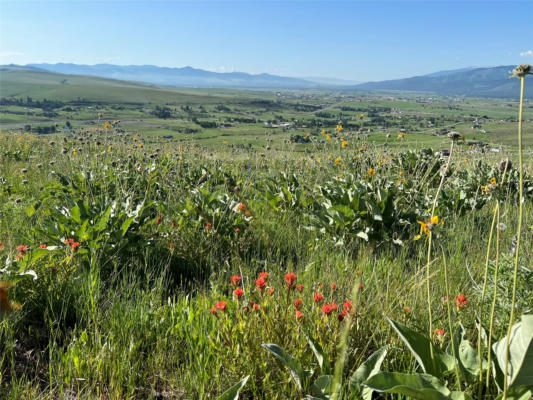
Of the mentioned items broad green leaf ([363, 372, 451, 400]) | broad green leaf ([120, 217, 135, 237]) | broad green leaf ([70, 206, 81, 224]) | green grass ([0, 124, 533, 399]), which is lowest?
green grass ([0, 124, 533, 399])

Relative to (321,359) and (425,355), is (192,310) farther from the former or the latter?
(425,355)

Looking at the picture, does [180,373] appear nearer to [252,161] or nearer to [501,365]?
[501,365]

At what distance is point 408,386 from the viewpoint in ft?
4.29

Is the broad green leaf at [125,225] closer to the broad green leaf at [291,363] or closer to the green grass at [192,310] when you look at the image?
the green grass at [192,310]

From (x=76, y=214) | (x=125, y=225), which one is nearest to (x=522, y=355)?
(x=125, y=225)

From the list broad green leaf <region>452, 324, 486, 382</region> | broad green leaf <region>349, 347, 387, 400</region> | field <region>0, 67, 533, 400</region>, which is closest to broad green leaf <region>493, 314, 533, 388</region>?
field <region>0, 67, 533, 400</region>

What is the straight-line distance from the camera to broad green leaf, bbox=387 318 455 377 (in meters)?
1.52

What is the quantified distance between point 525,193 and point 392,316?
14.6ft

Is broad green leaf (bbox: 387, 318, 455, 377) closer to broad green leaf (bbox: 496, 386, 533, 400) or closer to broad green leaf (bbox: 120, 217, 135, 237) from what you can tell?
broad green leaf (bbox: 496, 386, 533, 400)

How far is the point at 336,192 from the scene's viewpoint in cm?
397

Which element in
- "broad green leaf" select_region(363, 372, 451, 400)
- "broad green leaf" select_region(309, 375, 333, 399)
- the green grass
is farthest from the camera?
the green grass

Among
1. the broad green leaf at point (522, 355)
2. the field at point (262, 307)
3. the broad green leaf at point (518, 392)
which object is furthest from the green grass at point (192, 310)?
the broad green leaf at point (518, 392)

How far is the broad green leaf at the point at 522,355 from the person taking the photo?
138 cm

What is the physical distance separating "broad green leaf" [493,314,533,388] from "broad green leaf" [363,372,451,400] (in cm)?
27
